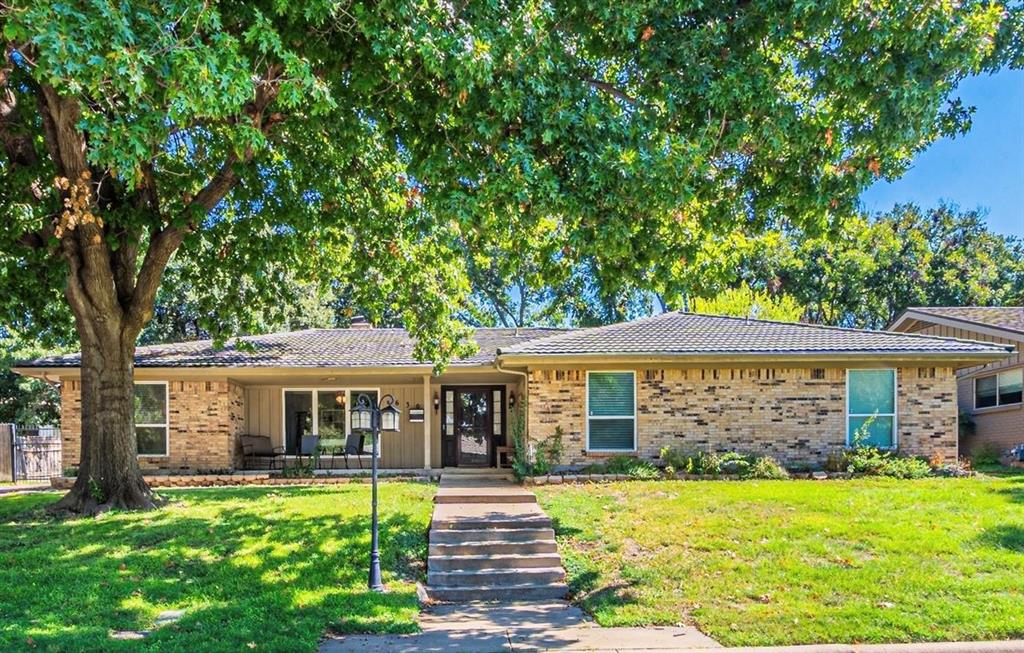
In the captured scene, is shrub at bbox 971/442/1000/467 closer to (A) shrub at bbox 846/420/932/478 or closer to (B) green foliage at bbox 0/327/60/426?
(A) shrub at bbox 846/420/932/478

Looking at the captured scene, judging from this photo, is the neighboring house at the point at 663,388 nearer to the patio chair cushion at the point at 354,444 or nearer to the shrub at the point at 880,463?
the shrub at the point at 880,463

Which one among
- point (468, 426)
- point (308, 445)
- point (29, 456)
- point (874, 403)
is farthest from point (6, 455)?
point (874, 403)

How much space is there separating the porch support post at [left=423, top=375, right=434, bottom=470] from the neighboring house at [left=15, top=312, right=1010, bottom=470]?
0.07 m

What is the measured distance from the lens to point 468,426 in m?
18.9

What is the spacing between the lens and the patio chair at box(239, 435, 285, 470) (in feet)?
57.7

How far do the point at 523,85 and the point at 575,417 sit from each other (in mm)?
9186

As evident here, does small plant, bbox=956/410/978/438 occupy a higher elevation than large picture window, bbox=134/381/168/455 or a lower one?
lower

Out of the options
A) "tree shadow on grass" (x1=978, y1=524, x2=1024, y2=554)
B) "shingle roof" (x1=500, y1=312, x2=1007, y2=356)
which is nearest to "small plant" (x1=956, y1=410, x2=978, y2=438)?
"shingle roof" (x1=500, y1=312, x2=1007, y2=356)

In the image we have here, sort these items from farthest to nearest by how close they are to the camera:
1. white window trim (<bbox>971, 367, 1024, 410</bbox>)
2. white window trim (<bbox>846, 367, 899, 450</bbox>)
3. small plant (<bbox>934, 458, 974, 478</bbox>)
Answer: white window trim (<bbox>971, 367, 1024, 410</bbox>) < white window trim (<bbox>846, 367, 899, 450</bbox>) < small plant (<bbox>934, 458, 974, 478</bbox>)

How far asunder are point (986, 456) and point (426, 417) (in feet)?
45.9

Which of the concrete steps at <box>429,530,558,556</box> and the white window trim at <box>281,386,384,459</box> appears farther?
the white window trim at <box>281,386,384,459</box>

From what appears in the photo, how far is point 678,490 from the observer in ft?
41.3

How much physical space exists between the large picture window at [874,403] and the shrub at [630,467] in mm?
4506

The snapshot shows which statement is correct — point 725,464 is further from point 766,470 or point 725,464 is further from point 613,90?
point 613,90
